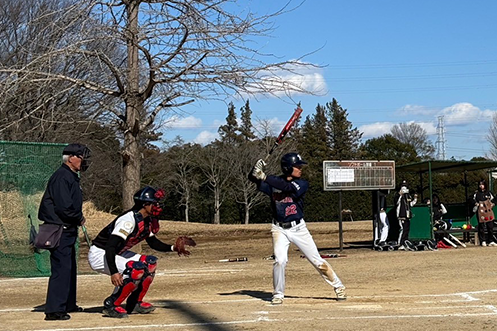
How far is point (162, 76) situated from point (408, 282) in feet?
21.2

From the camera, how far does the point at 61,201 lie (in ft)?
27.2

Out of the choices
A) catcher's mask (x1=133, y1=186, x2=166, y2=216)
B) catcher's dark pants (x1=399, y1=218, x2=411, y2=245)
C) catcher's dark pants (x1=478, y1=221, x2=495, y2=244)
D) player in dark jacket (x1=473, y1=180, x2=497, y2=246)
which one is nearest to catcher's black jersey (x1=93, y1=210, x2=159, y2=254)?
catcher's mask (x1=133, y1=186, x2=166, y2=216)

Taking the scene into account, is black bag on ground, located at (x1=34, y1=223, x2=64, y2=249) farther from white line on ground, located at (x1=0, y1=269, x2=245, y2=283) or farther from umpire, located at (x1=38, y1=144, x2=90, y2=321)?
white line on ground, located at (x1=0, y1=269, x2=245, y2=283)

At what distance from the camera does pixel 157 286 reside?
12.3 metres

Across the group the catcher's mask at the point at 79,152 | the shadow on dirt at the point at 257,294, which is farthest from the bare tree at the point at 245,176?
the catcher's mask at the point at 79,152

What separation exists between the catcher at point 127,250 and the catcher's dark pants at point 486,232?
14.1 meters

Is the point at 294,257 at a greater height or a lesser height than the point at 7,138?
lesser

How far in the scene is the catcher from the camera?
8008mm

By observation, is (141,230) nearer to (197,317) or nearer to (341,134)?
(197,317)

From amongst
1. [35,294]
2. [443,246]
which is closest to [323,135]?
[443,246]

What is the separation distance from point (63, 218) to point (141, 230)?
92cm

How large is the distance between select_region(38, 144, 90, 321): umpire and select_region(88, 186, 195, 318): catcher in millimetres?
319

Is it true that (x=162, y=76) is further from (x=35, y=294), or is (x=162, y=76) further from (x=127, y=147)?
(x=35, y=294)

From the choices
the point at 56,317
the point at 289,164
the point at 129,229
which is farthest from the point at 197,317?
the point at 289,164
